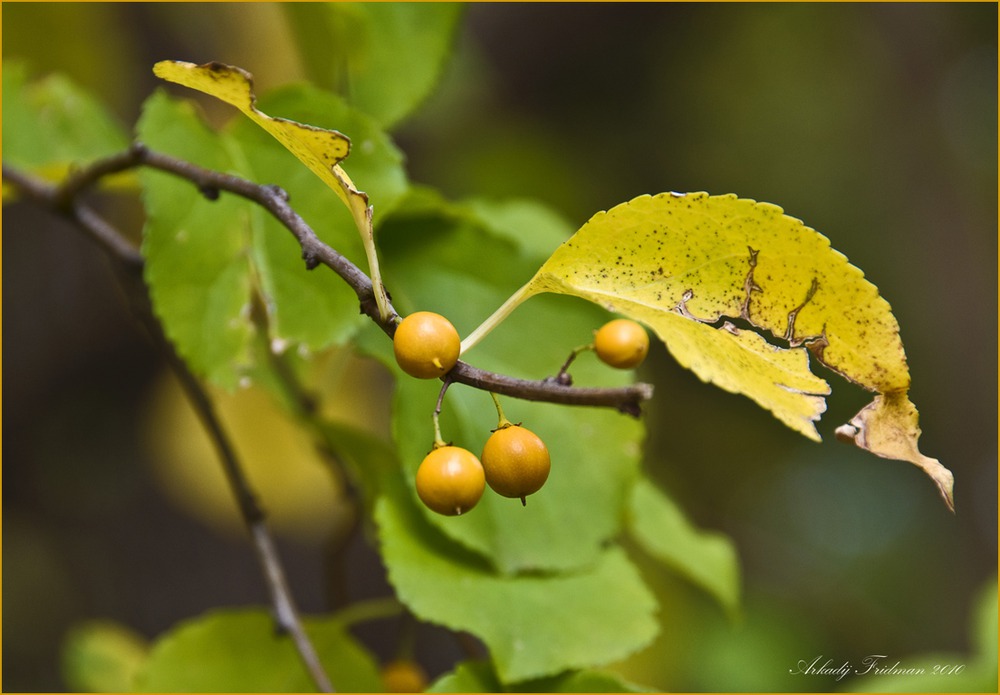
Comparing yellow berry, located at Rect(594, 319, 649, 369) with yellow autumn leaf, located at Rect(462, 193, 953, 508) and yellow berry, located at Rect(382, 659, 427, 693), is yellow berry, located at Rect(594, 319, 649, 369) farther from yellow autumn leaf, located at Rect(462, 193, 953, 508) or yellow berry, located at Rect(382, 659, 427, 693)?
yellow berry, located at Rect(382, 659, 427, 693)

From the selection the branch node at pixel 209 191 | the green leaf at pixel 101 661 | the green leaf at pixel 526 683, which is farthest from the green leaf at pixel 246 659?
the green leaf at pixel 101 661

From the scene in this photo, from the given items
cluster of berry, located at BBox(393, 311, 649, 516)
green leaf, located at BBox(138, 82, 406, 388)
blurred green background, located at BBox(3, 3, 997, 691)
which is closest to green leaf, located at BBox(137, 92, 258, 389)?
green leaf, located at BBox(138, 82, 406, 388)

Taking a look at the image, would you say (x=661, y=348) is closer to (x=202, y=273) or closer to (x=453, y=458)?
(x=202, y=273)

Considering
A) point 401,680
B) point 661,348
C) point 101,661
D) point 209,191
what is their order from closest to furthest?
point 209,191 < point 401,680 < point 101,661 < point 661,348

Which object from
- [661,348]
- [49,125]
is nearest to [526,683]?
[49,125]

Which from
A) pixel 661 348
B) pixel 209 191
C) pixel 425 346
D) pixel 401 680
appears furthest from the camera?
pixel 661 348

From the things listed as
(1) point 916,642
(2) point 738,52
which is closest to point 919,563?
(1) point 916,642
